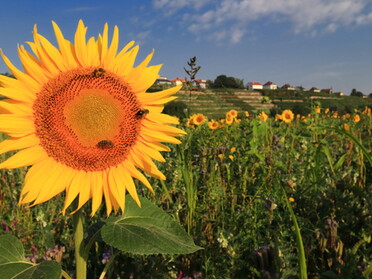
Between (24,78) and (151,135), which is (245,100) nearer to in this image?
(151,135)

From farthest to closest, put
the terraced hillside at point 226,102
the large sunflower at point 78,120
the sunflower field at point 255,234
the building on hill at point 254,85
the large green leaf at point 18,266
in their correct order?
the building on hill at point 254,85, the terraced hillside at point 226,102, the sunflower field at point 255,234, the large sunflower at point 78,120, the large green leaf at point 18,266

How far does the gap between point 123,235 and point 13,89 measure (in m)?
0.70

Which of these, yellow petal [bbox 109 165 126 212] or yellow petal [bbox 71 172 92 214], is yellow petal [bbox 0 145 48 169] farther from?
yellow petal [bbox 109 165 126 212]

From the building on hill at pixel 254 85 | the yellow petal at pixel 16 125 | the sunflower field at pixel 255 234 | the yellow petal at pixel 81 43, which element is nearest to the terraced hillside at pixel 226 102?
the building on hill at pixel 254 85

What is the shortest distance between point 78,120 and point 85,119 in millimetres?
27

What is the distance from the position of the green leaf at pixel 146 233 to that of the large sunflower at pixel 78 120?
3.9 inches

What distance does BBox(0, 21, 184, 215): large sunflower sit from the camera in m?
1.29

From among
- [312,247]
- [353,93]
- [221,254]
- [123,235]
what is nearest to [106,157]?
[123,235]

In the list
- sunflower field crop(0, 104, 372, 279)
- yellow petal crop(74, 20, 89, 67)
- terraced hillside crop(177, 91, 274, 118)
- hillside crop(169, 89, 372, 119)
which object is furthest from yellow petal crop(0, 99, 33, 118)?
terraced hillside crop(177, 91, 274, 118)

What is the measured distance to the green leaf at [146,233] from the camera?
4.01ft

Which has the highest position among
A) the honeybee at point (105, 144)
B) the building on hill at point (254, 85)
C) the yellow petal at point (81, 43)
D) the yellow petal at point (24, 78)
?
the building on hill at point (254, 85)

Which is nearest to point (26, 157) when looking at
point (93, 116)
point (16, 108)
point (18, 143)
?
point (18, 143)

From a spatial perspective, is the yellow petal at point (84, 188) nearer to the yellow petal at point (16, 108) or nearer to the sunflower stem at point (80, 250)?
the sunflower stem at point (80, 250)

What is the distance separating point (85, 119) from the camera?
1.31 meters
